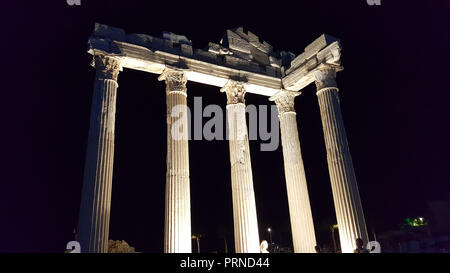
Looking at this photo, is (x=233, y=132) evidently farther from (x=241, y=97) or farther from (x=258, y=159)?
(x=258, y=159)

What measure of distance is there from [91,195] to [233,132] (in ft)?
44.7

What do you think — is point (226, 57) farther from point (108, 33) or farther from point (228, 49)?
point (108, 33)

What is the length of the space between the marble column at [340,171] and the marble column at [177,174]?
39.2 feet

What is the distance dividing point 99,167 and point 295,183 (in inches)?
695

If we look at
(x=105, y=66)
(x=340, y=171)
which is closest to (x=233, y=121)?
(x=340, y=171)

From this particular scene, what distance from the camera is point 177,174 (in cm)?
2592

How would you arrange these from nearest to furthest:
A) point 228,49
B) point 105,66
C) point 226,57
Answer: point 105,66, point 226,57, point 228,49

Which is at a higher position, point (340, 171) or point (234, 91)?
point (234, 91)

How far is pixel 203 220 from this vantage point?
55.2 metres

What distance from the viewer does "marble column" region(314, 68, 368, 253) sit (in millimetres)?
25125

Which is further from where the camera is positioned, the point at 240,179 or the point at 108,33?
the point at 240,179

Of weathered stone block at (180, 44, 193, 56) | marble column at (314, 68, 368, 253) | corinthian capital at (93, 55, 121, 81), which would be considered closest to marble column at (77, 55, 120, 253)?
corinthian capital at (93, 55, 121, 81)

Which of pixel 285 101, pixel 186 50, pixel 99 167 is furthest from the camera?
pixel 285 101
